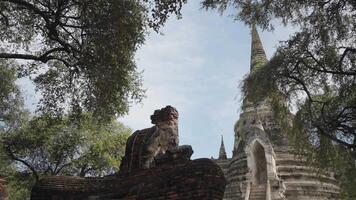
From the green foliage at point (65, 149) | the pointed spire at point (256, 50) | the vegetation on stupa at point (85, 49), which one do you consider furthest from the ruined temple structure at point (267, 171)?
the vegetation on stupa at point (85, 49)

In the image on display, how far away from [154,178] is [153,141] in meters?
1.42

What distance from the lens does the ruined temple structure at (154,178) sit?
748 cm

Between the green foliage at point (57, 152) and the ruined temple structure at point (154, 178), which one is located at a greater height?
the green foliage at point (57, 152)

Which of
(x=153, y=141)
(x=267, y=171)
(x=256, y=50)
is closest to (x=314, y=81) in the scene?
(x=153, y=141)

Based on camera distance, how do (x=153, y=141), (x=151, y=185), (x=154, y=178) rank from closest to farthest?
(x=151, y=185) < (x=154, y=178) < (x=153, y=141)

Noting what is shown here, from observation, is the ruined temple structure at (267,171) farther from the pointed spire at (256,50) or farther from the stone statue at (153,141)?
the stone statue at (153,141)

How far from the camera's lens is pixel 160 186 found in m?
7.88

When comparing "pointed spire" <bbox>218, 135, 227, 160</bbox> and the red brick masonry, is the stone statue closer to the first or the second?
the red brick masonry

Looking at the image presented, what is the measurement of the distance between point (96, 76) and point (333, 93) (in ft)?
21.7

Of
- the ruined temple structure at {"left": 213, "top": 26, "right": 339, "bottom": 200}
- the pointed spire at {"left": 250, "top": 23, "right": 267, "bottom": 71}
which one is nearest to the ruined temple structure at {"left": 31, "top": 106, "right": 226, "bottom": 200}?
the ruined temple structure at {"left": 213, "top": 26, "right": 339, "bottom": 200}

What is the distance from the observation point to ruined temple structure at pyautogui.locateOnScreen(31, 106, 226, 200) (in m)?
7.48

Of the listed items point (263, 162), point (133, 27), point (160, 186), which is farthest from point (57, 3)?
point (263, 162)

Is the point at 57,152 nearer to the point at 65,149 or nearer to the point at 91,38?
the point at 65,149

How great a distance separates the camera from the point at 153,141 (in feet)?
31.4
